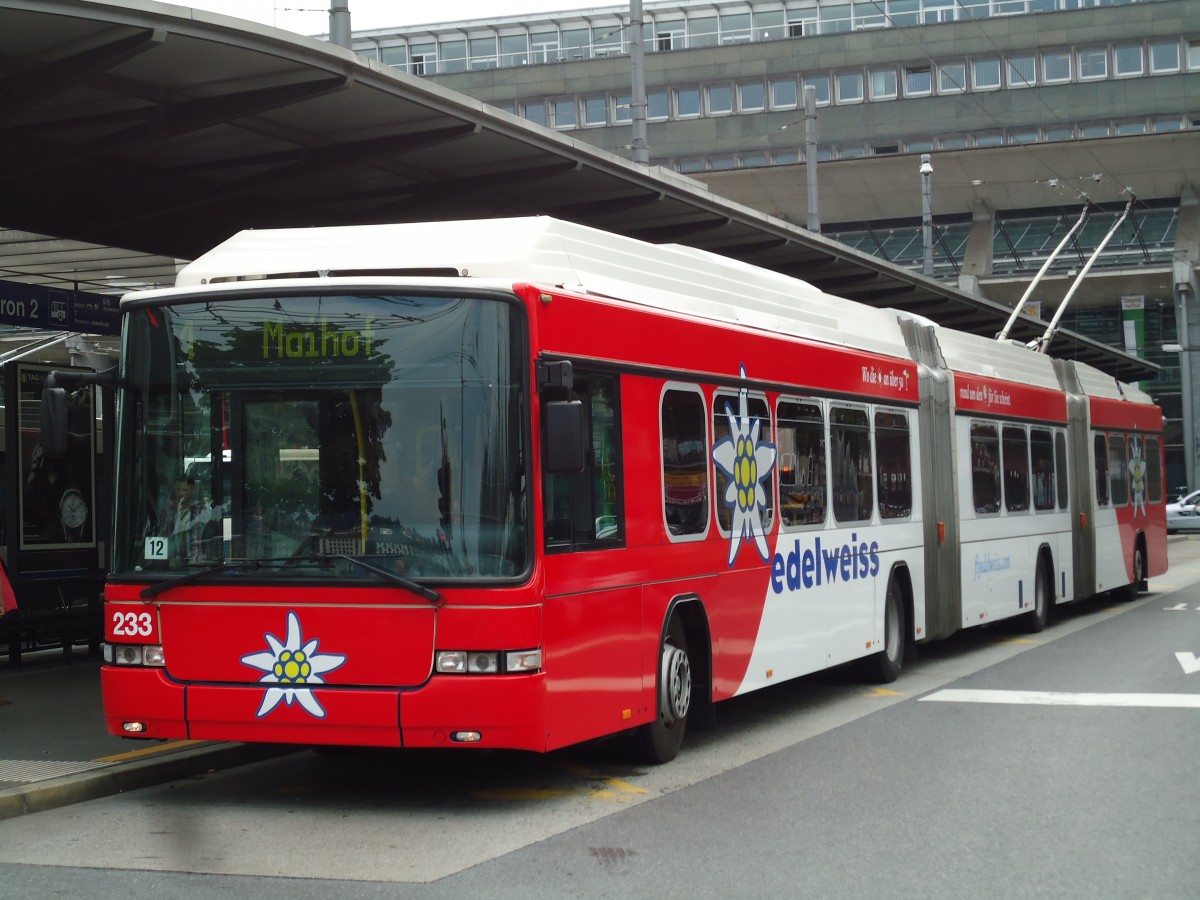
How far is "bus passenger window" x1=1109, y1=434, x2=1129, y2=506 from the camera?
21.4m

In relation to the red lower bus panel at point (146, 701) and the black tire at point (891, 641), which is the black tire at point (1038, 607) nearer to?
the black tire at point (891, 641)

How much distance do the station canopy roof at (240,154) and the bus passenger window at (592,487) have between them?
3.60m

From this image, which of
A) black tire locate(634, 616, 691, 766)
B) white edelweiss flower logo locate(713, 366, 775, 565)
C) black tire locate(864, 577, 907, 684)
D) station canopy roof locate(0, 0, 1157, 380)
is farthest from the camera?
black tire locate(864, 577, 907, 684)

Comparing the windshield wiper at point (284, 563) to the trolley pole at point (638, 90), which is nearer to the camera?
the windshield wiper at point (284, 563)

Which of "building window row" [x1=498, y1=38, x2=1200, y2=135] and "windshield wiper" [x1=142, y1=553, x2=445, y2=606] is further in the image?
"building window row" [x1=498, y1=38, x2=1200, y2=135]

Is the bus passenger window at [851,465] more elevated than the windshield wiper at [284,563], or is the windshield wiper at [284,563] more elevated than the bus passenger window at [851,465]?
the bus passenger window at [851,465]

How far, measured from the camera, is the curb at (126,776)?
812 centimetres

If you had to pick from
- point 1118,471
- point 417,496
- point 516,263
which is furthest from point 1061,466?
point 417,496

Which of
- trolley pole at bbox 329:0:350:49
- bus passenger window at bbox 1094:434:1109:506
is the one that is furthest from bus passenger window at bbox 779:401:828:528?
bus passenger window at bbox 1094:434:1109:506

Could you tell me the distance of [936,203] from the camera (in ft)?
183

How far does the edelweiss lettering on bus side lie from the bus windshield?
11.7ft

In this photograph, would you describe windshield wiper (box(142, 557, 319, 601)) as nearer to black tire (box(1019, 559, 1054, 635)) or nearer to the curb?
the curb

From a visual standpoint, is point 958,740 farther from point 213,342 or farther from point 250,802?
point 213,342

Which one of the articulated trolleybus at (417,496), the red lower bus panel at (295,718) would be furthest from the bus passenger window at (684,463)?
the red lower bus panel at (295,718)
